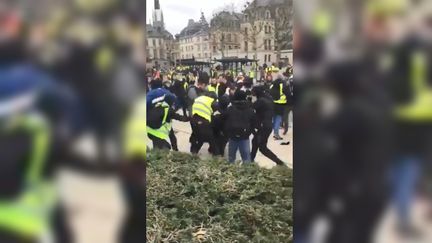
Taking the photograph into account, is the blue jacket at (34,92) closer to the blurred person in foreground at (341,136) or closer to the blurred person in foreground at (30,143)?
the blurred person in foreground at (30,143)

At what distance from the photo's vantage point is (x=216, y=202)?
3391 mm

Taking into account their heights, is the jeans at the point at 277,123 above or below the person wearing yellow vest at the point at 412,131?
below

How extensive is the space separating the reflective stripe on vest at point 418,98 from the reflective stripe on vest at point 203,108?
4.98 metres

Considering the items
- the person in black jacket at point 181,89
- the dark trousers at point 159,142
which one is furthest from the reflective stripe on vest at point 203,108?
the person in black jacket at point 181,89

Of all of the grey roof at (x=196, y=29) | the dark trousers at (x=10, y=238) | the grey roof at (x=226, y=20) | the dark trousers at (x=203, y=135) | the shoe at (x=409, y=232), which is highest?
the grey roof at (x=226, y=20)

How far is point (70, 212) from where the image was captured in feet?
4.67

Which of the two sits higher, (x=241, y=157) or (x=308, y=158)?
(x=308, y=158)

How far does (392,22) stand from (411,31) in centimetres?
6

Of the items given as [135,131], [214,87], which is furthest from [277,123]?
[135,131]

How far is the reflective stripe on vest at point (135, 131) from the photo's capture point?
4.66 feet

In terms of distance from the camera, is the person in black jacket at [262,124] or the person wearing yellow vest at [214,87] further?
the person wearing yellow vest at [214,87]

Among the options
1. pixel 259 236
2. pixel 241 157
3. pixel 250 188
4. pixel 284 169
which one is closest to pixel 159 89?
pixel 241 157

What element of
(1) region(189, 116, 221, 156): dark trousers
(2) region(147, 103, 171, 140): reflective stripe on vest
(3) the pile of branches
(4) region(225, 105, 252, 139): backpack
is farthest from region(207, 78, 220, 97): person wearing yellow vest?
(3) the pile of branches

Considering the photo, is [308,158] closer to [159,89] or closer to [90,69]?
[90,69]
